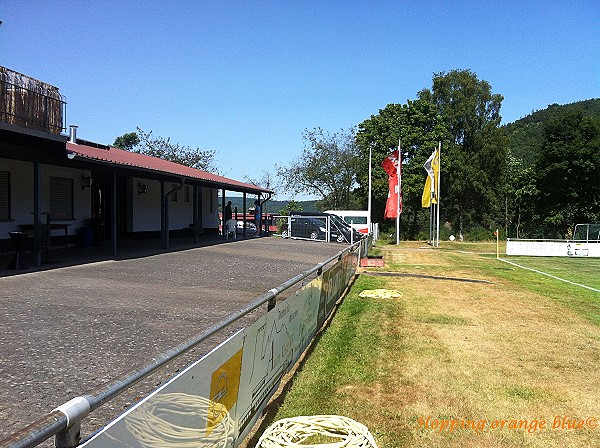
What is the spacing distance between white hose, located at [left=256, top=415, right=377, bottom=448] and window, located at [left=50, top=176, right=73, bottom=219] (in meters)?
14.5

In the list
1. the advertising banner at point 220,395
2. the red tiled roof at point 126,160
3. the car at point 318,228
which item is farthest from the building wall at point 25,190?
the car at point 318,228

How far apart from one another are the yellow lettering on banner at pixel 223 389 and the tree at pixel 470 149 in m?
52.2

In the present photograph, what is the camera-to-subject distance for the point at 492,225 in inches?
2208

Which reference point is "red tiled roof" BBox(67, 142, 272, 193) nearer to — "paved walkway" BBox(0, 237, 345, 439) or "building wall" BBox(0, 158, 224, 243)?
"building wall" BBox(0, 158, 224, 243)

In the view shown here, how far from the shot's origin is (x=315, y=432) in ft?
13.6

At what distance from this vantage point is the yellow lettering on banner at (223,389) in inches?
124

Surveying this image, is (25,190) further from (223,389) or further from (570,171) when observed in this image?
(570,171)

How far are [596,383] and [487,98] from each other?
5419 centimetres

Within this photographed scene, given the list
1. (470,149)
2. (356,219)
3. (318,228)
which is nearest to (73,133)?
(318,228)

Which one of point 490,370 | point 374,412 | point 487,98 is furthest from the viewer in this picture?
point 487,98

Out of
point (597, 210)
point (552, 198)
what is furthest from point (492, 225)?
point (597, 210)

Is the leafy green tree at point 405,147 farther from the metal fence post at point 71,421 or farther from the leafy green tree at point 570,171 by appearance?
the metal fence post at point 71,421

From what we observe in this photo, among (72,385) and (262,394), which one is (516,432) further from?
(72,385)

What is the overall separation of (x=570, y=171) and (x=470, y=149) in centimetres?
976
